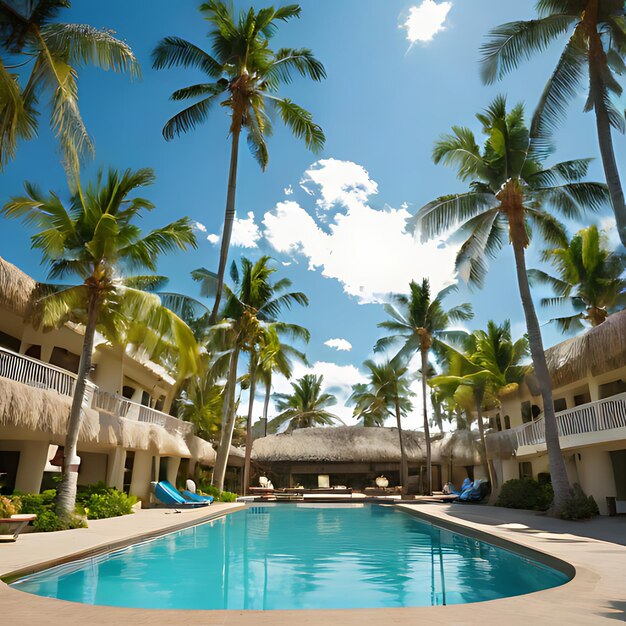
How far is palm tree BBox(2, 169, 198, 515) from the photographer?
41.3ft

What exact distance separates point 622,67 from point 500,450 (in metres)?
14.5

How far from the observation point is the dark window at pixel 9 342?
17.3 metres

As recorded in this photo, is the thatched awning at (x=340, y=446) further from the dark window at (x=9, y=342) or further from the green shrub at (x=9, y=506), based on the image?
the green shrub at (x=9, y=506)

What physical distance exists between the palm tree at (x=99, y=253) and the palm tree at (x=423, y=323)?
16815mm

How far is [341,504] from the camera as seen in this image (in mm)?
23969

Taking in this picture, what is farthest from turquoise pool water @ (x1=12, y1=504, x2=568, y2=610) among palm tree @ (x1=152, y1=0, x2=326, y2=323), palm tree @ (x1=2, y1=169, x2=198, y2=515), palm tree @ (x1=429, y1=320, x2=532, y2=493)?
palm tree @ (x1=429, y1=320, x2=532, y2=493)

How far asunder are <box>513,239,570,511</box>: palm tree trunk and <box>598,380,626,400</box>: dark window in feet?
13.0

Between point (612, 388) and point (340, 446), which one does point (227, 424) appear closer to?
point (340, 446)

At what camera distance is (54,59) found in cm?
923

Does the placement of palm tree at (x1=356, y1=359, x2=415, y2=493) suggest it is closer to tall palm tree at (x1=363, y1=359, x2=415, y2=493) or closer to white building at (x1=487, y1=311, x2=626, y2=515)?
tall palm tree at (x1=363, y1=359, x2=415, y2=493)

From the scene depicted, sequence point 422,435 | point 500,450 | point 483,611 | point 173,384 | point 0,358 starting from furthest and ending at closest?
1. point 422,435
2. point 173,384
3. point 500,450
4. point 0,358
5. point 483,611

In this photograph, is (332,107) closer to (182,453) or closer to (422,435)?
(182,453)

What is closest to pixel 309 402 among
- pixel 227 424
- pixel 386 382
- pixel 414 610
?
pixel 386 382

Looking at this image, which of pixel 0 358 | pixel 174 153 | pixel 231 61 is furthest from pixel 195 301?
pixel 231 61
